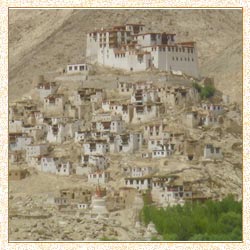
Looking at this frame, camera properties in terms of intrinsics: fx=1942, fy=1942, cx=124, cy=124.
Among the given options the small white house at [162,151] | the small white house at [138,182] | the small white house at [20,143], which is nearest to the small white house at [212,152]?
the small white house at [162,151]

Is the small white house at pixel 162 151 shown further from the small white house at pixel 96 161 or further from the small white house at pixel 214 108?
the small white house at pixel 214 108

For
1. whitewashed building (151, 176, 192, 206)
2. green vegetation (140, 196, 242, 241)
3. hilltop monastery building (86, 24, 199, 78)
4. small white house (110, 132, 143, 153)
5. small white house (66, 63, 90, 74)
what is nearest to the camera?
green vegetation (140, 196, 242, 241)

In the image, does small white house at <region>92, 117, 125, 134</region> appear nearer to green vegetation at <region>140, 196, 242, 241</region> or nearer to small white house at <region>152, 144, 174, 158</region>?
small white house at <region>152, 144, 174, 158</region>

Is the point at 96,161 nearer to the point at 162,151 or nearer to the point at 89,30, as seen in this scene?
the point at 162,151

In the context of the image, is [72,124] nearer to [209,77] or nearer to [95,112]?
[95,112]

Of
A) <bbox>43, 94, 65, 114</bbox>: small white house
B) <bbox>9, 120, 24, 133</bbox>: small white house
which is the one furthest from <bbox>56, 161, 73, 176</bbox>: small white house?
<bbox>43, 94, 65, 114</bbox>: small white house

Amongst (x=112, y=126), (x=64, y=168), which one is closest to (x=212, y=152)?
(x=112, y=126)

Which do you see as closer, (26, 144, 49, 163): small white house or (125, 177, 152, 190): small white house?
(125, 177, 152, 190): small white house

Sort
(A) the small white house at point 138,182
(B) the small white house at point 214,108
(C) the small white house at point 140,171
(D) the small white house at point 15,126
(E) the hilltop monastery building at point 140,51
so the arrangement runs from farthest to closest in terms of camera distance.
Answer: (E) the hilltop monastery building at point 140,51 → (D) the small white house at point 15,126 → (B) the small white house at point 214,108 → (C) the small white house at point 140,171 → (A) the small white house at point 138,182
